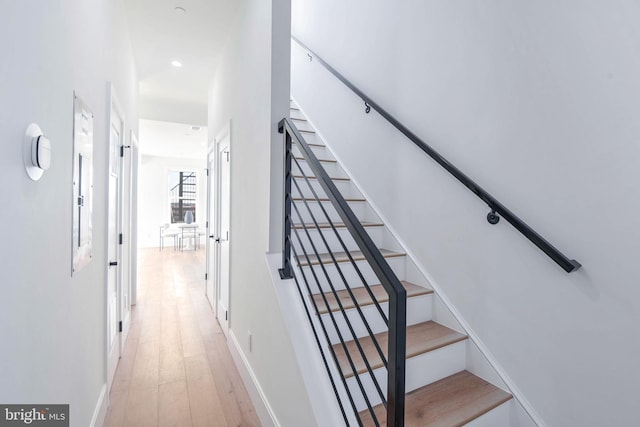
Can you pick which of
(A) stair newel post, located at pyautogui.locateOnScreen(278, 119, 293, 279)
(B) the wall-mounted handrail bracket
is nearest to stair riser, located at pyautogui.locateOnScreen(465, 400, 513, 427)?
(B) the wall-mounted handrail bracket

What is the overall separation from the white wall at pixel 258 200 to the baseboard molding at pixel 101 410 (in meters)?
0.92

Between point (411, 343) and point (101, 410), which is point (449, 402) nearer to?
point (411, 343)

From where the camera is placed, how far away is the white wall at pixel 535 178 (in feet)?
4.06

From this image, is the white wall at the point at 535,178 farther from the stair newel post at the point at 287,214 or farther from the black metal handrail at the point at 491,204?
the stair newel post at the point at 287,214

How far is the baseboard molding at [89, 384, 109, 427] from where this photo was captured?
1.77m

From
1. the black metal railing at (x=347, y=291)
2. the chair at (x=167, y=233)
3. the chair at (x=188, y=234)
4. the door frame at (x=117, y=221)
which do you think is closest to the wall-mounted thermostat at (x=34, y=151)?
the black metal railing at (x=347, y=291)

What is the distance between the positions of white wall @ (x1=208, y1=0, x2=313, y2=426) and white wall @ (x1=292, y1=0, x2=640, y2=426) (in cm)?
100

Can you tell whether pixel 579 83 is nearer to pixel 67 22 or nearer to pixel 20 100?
pixel 20 100

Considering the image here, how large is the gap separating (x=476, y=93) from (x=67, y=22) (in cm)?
201

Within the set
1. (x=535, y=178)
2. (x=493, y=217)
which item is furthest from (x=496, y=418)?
(x=535, y=178)

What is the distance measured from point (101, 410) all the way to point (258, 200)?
64.1 inches

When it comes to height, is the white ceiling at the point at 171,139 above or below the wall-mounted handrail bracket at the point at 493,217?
above

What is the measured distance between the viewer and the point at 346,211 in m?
1.15

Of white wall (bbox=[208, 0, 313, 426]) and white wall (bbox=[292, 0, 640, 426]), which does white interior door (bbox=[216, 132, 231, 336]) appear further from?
white wall (bbox=[292, 0, 640, 426])
